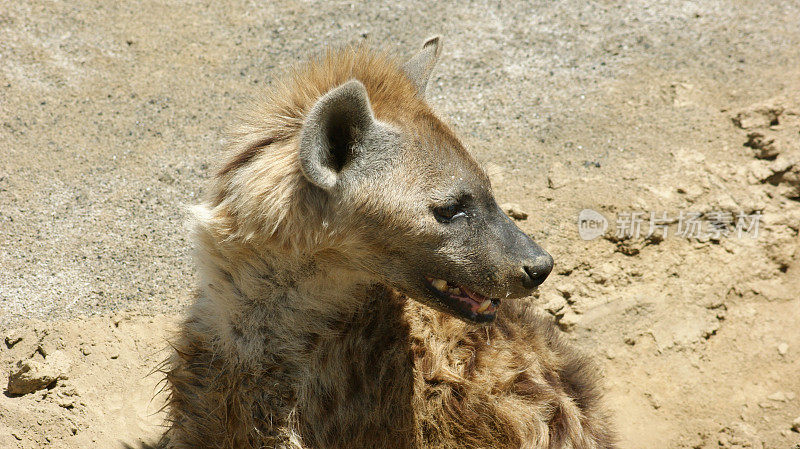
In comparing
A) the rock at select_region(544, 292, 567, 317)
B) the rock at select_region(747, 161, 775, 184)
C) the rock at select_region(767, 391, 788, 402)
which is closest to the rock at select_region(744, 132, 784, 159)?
the rock at select_region(747, 161, 775, 184)

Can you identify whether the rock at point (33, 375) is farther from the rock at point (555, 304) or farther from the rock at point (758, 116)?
the rock at point (758, 116)

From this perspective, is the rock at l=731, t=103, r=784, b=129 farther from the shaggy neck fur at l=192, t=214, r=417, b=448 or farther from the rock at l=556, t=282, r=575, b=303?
the shaggy neck fur at l=192, t=214, r=417, b=448

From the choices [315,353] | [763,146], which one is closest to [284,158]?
[315,353]

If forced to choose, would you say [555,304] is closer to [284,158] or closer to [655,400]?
[655,400]

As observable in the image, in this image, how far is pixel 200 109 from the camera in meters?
5.59

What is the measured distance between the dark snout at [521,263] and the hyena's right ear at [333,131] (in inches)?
29.6

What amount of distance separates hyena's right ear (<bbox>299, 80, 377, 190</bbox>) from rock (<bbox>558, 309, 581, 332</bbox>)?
260 cm

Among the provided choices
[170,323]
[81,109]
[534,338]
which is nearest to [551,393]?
[534,338]

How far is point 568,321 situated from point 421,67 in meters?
2.31

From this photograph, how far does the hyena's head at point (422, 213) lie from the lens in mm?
2820

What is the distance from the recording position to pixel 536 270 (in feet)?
9.62

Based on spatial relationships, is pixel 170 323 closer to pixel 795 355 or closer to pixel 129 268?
pixel 129 268

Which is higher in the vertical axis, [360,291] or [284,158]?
[284,158]

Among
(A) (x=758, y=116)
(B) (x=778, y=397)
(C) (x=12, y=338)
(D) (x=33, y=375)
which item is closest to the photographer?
(D) (x=33, y=375)
